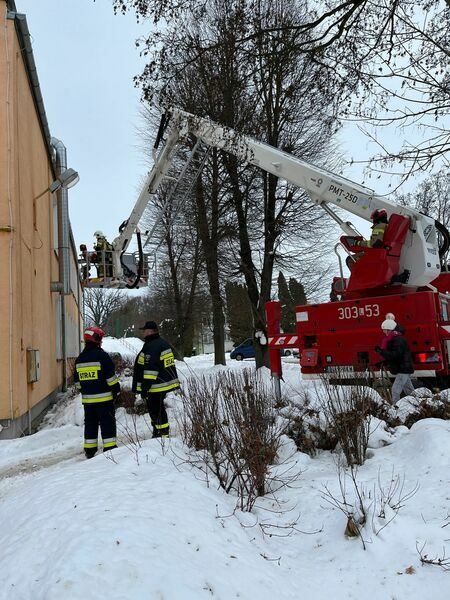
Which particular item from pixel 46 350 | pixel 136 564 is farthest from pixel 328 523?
pixel 46 350

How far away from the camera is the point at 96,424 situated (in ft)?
21.2

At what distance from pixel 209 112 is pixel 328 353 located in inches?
341

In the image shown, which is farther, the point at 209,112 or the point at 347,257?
the point at 209,112

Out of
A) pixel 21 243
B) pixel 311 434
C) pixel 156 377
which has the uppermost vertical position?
pixel 21 243

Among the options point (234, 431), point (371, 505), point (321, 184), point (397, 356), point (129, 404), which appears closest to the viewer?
point (371, 505)

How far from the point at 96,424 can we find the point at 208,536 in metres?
3.58

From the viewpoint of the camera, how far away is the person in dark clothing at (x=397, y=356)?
754 cm

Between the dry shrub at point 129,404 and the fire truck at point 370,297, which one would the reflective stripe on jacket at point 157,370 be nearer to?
the dry shrub at point 129,404

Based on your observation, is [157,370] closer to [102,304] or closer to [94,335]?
[94,335]

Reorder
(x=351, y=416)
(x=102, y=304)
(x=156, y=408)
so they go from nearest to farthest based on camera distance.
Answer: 1. (x=351, y=416)
2. (x=156, y=408)
3. (x=102, y=304)

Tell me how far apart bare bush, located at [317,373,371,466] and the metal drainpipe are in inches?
345

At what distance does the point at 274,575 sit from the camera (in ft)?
9.98

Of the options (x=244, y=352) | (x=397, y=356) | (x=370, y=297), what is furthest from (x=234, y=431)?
(x=244, y=352)

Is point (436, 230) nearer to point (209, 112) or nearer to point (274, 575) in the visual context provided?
point (274, 575)
